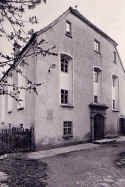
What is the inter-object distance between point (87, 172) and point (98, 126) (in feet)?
32.6

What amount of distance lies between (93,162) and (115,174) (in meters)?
1.88

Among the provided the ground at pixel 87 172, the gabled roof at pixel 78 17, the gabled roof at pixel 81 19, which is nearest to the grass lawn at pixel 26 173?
the ground at pixel 87 172

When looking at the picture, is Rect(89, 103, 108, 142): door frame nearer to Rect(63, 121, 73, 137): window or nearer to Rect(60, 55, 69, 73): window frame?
Rect(63, 121, 73, 137): window

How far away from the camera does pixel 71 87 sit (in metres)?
14.4

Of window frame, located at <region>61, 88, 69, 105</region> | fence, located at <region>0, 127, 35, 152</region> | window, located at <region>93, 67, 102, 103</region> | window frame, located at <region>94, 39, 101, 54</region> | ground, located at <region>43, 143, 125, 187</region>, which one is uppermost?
window frame, located at <region>94, 39, 101, 54</region>

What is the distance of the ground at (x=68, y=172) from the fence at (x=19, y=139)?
2582 mm

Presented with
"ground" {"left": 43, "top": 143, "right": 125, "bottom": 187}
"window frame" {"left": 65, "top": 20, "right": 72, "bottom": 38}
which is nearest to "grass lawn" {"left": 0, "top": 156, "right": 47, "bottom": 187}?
"ground" {"left": 43, "top": 143, "right": 125, "bottom": 187}

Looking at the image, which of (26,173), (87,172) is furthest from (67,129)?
(26,173)

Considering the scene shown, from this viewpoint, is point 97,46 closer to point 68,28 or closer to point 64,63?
point 68,28

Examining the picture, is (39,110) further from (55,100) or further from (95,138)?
(95,138)

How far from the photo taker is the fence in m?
11.1

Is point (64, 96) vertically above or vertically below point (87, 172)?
above

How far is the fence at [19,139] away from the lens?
435 inches

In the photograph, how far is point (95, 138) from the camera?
51.8 ft
